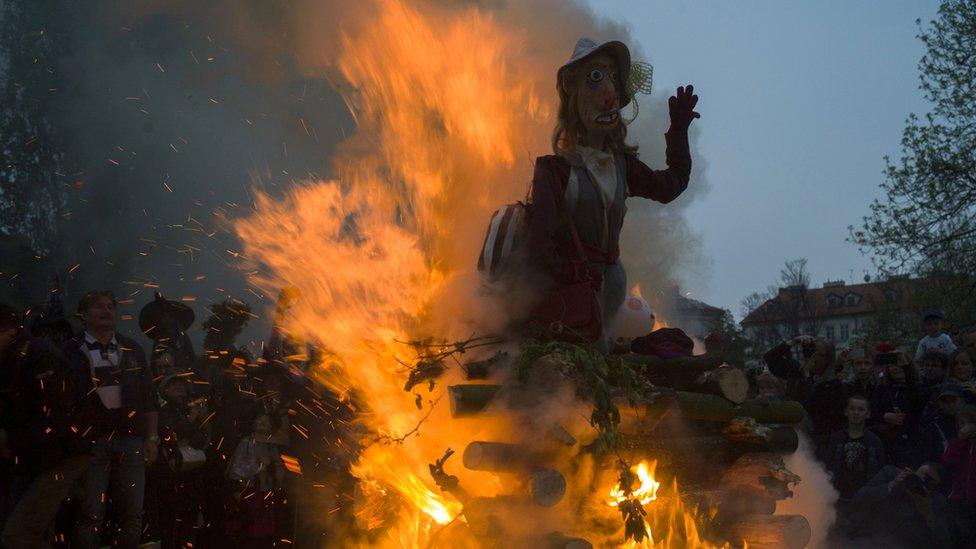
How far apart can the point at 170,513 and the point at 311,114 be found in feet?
17.7

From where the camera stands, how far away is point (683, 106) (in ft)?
19.9

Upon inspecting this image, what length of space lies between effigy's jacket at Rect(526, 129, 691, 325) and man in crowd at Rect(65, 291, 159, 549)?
11.5 ft

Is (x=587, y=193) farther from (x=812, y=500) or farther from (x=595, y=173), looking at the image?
(x=812, y=500)

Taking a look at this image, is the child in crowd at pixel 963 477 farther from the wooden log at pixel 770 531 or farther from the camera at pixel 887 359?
the wooden log at pixel 770 531

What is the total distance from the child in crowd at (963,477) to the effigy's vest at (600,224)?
3892 mm

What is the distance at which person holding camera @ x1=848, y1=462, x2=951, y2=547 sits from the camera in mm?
7395

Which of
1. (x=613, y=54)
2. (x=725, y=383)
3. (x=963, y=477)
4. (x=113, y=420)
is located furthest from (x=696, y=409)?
(x=113, y=420)

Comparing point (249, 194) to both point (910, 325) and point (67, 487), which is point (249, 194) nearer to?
point (67, 487)

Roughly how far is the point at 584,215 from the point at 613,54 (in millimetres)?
1082

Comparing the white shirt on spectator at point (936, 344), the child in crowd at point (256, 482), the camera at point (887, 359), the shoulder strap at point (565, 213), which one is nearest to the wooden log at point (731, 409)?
the shoulder strap at point (565, 213)

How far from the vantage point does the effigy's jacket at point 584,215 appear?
5.35 metres

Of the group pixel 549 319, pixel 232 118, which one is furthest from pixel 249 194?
pixel 549 319

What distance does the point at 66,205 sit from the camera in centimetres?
1875

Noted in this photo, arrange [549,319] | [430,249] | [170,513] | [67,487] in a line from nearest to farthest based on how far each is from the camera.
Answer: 1. [549,319]
2. [67,487]
3. [430,249]
4. [170,513]
